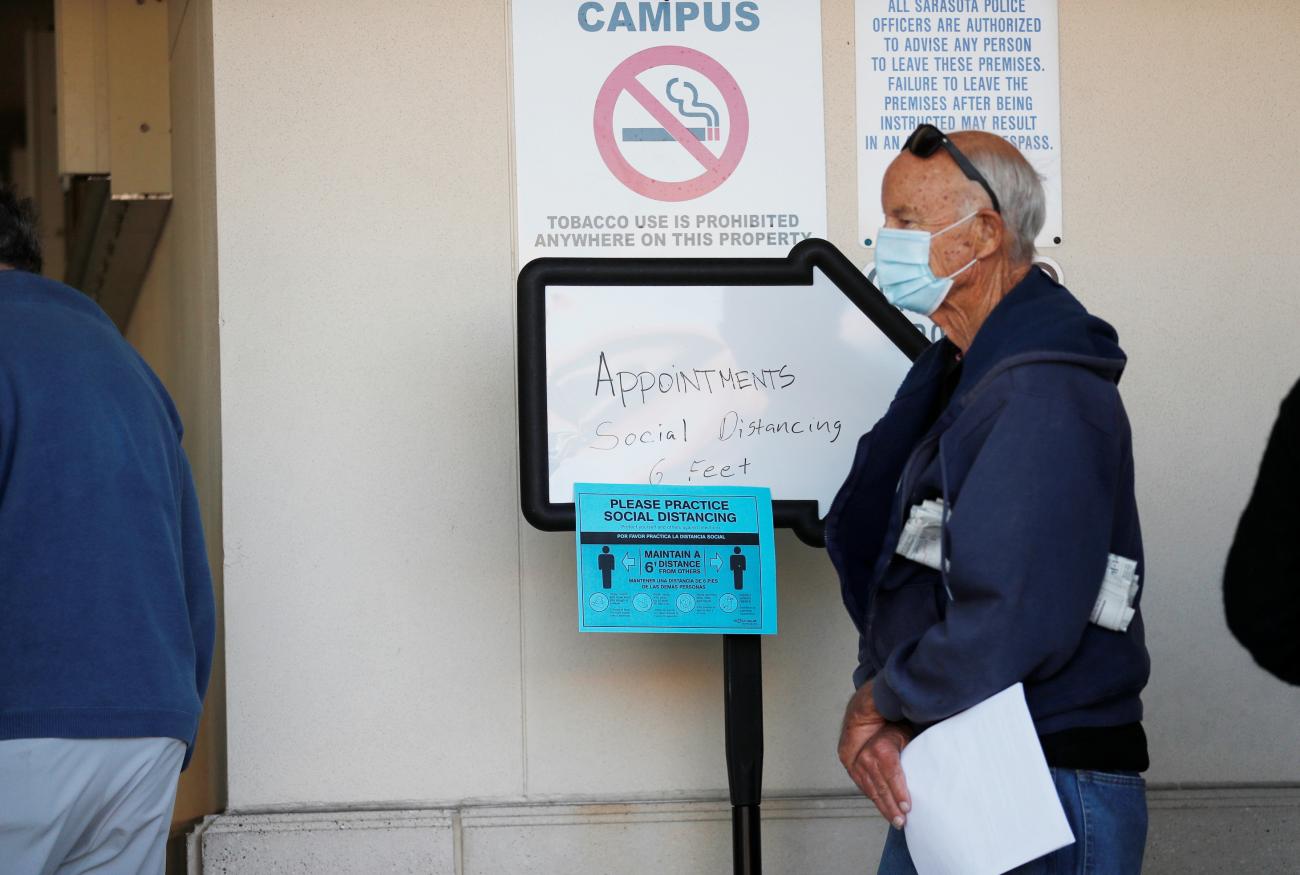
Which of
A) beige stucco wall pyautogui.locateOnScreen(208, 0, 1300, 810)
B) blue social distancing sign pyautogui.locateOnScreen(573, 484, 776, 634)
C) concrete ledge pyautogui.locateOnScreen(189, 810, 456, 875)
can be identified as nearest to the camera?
blue social distancing sign pyautogui.locateOnScreen(573, 484, 776, 634)

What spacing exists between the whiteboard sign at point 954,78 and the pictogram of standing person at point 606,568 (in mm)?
1538

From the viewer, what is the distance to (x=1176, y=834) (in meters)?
4.38

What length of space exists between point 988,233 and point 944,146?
0.16 metres

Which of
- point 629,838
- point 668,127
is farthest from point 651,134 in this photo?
point 629,838

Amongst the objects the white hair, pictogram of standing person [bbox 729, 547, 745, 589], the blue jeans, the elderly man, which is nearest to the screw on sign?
pictogram of standing person [bbox 729, 547, 745, 589]

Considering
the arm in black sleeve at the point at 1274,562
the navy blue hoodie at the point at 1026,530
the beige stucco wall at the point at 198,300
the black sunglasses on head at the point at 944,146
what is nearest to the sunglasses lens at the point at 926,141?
the black sunglasses on head at the point at 944,146

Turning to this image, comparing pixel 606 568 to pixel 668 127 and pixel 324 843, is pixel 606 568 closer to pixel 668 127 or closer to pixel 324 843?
pixel 324 843

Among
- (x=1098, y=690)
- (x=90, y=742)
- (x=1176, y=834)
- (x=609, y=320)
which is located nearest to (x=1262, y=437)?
(x=1176, y=834)

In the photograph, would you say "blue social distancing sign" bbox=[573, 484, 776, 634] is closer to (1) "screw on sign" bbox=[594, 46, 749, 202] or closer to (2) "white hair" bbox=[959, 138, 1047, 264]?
(2) "white hair" bbox=[959, 138, 1047, 264]

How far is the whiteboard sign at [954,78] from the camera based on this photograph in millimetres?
4418

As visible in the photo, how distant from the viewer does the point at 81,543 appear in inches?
108

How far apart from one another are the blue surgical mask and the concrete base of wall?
77.1 inches

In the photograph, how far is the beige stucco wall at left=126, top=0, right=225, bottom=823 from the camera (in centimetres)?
440

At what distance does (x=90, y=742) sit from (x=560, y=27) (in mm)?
2410
